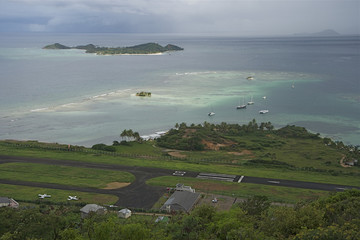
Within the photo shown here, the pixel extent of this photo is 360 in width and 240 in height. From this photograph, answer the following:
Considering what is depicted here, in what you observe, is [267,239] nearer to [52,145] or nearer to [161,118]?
[52,145]

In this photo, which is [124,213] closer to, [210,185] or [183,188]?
[183,188]

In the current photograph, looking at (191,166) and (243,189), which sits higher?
(191,166)

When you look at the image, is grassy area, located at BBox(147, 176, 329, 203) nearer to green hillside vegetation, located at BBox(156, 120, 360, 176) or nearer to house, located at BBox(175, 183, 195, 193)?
house, located at BBox(175, 183, 195, 193)

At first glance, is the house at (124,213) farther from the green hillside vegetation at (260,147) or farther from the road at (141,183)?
the green hillside vegetation at (260,147)

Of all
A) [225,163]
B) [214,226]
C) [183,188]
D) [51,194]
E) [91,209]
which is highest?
[214,226]

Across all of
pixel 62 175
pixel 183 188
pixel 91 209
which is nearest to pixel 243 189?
pixel 183 188
